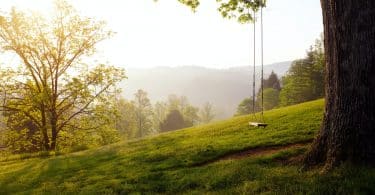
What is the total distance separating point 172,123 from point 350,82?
77.5m

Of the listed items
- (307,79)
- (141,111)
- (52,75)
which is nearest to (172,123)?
(141,111)

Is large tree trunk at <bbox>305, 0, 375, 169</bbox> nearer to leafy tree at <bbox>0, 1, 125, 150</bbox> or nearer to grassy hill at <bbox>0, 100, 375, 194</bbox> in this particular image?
grassy hill at <bbox>0, 100, 375, 194</bbox>

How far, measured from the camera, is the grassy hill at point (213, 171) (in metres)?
8.26

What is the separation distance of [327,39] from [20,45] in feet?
91.1

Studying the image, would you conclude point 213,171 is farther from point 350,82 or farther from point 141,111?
point 141,111

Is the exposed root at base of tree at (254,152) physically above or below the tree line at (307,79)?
below

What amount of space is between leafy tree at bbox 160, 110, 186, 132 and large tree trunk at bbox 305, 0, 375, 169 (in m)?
76.5

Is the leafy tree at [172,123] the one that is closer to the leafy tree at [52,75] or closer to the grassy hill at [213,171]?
the leafy tree at [52,75]

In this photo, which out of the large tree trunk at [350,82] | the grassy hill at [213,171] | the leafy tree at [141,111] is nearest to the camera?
the grassy hill at [213,171]

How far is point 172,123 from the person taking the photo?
281 feet

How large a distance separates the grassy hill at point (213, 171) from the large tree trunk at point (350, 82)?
0.55 metres

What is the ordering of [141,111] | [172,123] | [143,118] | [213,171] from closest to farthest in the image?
[213,171]
[172,123]
[141,111]
[143,118]

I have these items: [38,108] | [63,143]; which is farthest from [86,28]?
[63,143]

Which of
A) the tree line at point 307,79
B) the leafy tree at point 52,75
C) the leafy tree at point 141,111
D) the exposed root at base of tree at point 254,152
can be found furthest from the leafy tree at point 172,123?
the exposed root at base of tree at point 254,152
